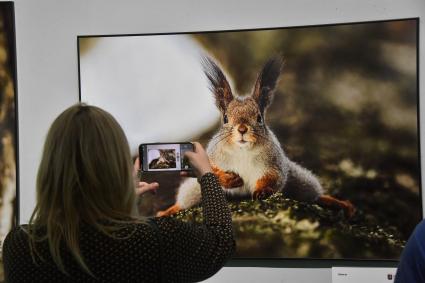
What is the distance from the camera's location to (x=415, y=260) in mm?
968

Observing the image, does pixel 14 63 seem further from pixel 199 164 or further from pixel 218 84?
pixel 199 164

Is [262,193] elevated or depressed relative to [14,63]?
depressed

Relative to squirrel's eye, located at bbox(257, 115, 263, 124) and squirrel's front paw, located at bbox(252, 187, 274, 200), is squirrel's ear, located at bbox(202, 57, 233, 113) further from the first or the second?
squirrel's front paw, located at bbox(252, 187, 274, 200)

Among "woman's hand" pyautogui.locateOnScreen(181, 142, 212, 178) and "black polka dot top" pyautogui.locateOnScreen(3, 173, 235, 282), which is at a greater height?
"woman's hand" pyautogui.locateOnScreen(181, 142, 212, 178)

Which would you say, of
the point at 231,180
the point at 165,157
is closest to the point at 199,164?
the point at 165,157

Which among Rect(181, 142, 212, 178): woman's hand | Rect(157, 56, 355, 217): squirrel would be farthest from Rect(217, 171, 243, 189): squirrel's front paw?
Rect(181, 142, 212, 178): woman's hand

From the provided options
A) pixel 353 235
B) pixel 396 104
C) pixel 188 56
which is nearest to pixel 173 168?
pixel 188 56

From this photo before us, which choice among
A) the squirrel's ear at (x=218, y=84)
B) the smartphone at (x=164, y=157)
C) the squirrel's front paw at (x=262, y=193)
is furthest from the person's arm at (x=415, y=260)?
the squirrel's ear at (x=218, y=84)

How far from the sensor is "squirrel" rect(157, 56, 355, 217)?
208cm

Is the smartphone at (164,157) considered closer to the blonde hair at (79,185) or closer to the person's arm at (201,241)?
the person's arm at (201,241)

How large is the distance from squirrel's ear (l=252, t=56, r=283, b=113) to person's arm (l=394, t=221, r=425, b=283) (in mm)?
1163

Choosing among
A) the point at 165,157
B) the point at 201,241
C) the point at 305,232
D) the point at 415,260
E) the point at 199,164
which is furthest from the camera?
the point at 305,232

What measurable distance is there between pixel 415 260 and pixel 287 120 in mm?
1150

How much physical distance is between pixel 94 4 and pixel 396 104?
125cm
